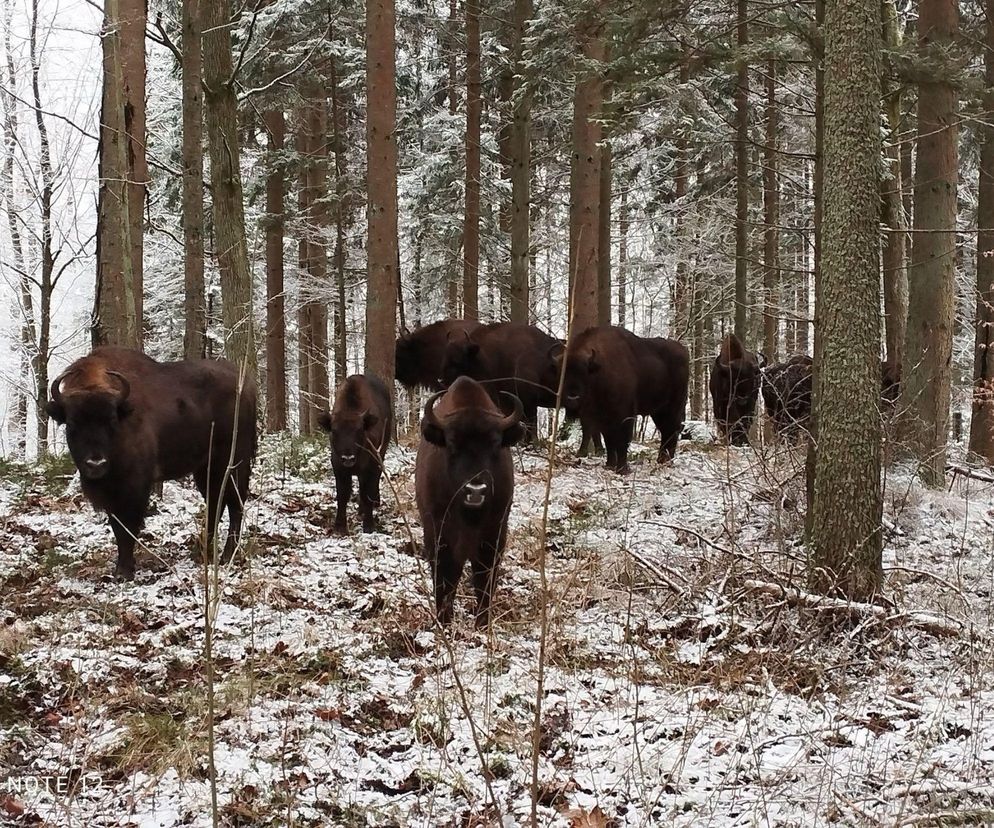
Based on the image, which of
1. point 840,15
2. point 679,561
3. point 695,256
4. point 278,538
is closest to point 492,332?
point 278,538

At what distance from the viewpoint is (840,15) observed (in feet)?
20.2

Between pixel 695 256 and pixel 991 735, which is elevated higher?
pixel 695 256

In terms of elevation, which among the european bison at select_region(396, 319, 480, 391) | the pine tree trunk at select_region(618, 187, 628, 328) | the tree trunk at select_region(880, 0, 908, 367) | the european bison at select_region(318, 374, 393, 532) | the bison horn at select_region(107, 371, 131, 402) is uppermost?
the pine tree trunk at select_region(618, 187, 628, 328)

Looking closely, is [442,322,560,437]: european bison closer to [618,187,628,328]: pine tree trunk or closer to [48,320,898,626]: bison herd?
[48,320,898,626]: bison herd

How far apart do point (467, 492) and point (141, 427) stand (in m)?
3.70

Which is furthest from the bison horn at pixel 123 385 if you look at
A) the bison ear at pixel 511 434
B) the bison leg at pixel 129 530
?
the bison ear at pixel 511 434

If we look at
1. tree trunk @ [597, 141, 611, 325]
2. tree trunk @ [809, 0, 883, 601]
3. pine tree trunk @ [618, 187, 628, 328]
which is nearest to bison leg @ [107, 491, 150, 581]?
tree trunk @ [809, 0, 883, 601]

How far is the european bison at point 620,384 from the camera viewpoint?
12609mm

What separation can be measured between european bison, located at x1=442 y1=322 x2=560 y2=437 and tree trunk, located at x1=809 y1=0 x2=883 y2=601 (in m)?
7.80

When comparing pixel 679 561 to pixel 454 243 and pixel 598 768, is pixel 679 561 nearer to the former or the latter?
pixel 598 768

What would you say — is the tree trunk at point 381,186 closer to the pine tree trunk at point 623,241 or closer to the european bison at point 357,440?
the european bison at point 357,440

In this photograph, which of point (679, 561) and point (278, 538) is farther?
point (278, 538)

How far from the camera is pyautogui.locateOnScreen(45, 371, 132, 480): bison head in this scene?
757 centimetres

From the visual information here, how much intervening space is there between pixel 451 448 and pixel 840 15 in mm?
4135
